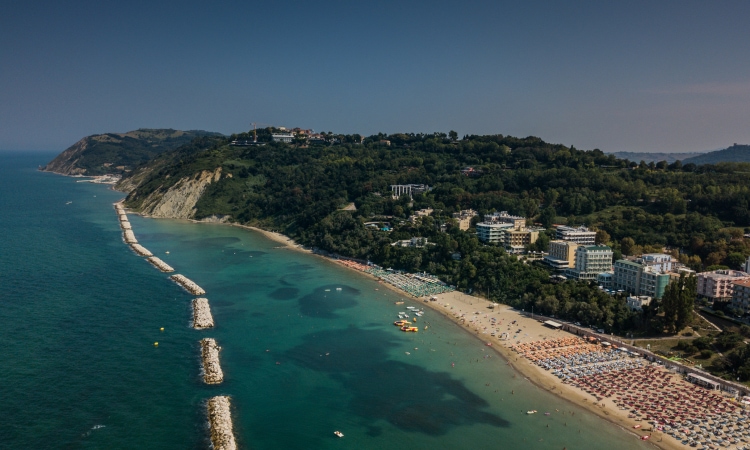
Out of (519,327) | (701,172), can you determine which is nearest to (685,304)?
(519,327)

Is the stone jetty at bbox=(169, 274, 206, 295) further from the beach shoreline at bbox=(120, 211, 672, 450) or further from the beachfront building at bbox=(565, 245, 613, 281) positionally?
the beachfront building at bbox=(565, 245, 613, 281)

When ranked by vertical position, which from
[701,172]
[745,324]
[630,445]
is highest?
[701,172]

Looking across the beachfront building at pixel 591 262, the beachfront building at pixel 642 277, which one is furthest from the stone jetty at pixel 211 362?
the beachfront building at pixel 642 277

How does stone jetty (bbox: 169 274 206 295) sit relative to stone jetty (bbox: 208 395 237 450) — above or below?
above

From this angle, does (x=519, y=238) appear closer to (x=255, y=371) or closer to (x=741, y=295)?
(x=741, y=295)

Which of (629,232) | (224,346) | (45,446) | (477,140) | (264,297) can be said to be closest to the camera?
(45,446)

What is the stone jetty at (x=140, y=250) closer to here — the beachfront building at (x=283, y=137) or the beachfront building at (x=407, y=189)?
the beachfront building at (x=407, y=189)

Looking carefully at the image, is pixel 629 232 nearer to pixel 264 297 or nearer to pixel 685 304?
pixel 685 304

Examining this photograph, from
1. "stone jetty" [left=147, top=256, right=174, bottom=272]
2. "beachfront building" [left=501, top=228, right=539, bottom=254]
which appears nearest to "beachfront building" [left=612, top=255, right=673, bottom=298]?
"beachfront building" [left=501, top=228, right=539, bottom=254]
